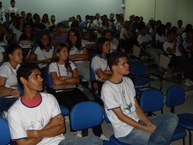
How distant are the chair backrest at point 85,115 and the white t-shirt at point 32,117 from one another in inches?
14.1

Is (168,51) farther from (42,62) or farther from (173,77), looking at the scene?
(42,62)

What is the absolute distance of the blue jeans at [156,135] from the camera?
2.62 metres

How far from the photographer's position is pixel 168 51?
22.1 feet

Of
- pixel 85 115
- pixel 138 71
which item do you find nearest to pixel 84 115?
pixel 85 115

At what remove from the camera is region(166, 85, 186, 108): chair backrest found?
3.43 metres

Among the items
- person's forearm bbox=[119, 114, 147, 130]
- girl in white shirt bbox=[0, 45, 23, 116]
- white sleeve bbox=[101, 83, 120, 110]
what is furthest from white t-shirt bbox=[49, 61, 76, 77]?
person's forearm bbox=[119, 114, 147, 130]

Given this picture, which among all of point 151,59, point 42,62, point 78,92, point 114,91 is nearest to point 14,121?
point 114,91

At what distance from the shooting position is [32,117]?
7.50 ft

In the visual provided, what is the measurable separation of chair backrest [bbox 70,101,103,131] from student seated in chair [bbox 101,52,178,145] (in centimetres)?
11

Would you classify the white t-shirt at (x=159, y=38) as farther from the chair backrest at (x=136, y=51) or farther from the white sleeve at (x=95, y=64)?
the white sleeve at (x=95, y=64)

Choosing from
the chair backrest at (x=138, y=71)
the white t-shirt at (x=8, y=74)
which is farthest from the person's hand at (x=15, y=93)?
the chair backrest at (x=138, y=71)

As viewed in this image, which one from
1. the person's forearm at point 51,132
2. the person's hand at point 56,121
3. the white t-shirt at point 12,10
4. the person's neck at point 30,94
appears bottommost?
the person's forearm at point 51,132

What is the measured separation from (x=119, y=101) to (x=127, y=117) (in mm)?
168

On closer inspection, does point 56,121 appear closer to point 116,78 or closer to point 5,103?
point 116,78
